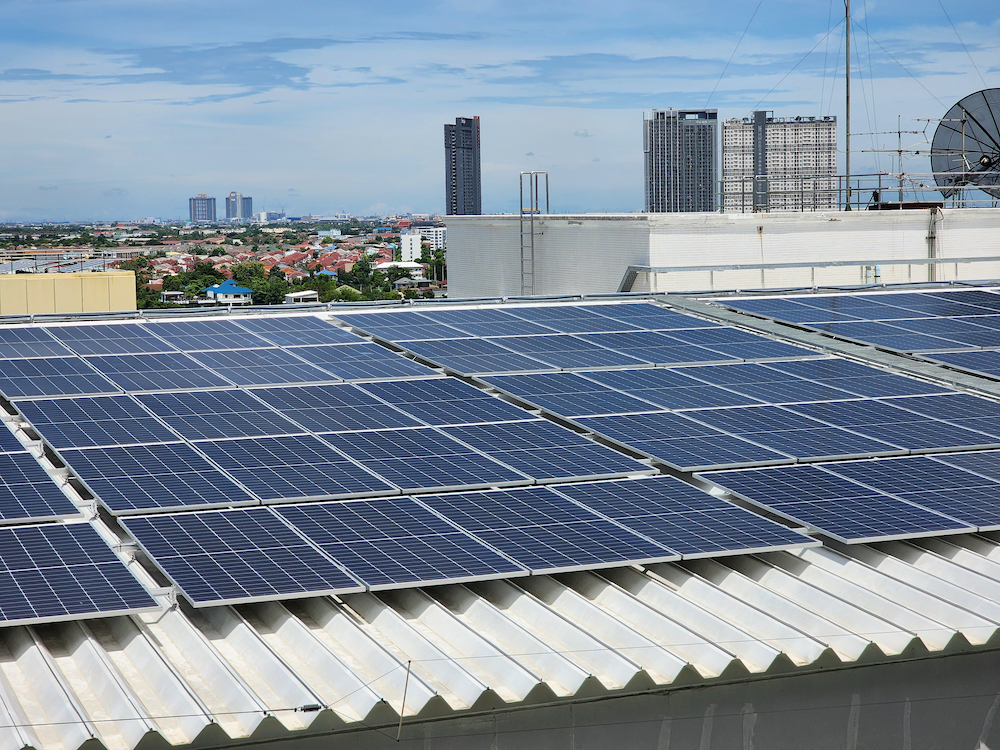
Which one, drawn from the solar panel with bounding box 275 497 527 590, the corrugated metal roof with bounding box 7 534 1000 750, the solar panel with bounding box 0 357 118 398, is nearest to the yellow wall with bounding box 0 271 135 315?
the solar panel with bounding box 0 357 118 398

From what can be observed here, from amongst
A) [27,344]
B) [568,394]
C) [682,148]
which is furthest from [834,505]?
[682,148]

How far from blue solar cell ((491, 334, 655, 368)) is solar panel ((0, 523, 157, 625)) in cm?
1187

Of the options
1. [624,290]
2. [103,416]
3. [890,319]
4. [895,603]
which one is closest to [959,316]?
[890,319]

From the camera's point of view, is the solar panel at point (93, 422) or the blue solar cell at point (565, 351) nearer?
the solar panel at point (93, 422)

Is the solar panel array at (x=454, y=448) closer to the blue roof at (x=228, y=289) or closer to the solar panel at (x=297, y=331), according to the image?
the solar panel at (x=297, y=331)

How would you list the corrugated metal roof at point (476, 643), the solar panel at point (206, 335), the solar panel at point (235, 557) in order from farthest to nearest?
the solar panel at point (206, 335) < the solar panel at point (235, 557) < the corrugated metal roof at point (476, 643)

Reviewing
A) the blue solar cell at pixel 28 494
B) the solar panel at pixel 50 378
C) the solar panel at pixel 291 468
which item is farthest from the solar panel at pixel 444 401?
the blue solar cell at pixel 28 494

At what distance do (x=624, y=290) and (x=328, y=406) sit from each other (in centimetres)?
1889

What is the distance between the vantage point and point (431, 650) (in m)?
11.6

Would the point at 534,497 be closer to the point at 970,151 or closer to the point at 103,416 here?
the point at 103,416

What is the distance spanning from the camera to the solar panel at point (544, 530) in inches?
524

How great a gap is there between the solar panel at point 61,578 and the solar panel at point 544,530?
4180 mm

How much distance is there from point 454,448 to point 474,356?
661 centimetres

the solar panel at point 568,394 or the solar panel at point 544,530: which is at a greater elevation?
the solar panel at point 568,394
